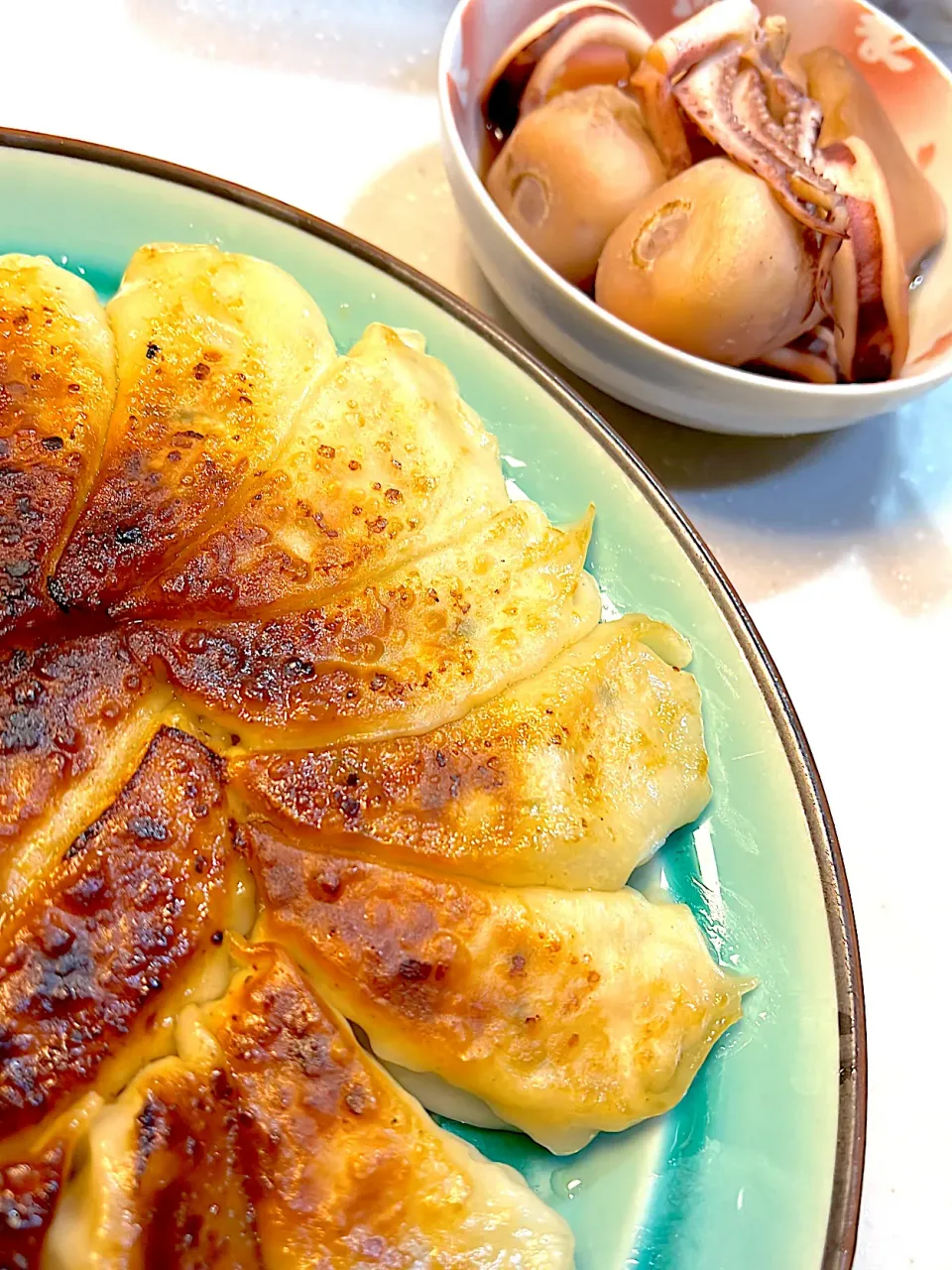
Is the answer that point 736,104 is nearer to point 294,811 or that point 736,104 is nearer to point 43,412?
point 43,412

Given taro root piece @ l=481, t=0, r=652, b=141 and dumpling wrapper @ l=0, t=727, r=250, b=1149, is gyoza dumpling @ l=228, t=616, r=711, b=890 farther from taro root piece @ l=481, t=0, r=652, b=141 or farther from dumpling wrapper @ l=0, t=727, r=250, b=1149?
taro root piece @ l=481, t=0, r=652, b=141

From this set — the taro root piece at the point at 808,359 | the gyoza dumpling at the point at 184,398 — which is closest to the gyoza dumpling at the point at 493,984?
the gyoza dumpling at the point at 184,398

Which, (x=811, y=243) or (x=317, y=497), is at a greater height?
(x=811, y=243)

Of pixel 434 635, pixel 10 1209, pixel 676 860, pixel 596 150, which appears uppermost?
pixel 596 150

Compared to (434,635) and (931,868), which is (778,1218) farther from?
(434,635)

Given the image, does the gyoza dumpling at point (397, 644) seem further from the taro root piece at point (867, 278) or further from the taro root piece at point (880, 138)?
the taro root piece at point (880, 138)

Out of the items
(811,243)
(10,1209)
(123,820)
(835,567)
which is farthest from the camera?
(835,567)

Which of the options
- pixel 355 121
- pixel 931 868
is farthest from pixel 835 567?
pixel 355 121

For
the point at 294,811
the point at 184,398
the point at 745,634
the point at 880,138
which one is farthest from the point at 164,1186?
the point at 880,138
